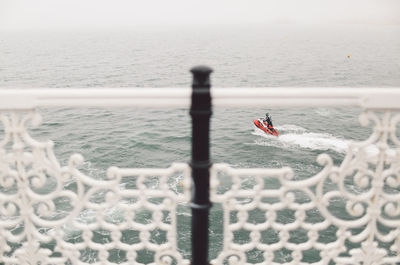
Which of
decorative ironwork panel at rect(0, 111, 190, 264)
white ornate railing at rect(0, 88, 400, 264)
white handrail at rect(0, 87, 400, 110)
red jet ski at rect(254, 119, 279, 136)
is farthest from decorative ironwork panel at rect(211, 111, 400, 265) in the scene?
red jet ski at rect(254, 119, 279, 136)

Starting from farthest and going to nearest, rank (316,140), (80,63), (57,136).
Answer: (80,63) < (57,136) < (316,140)

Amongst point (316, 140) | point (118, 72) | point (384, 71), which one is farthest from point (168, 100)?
point (384, 71)

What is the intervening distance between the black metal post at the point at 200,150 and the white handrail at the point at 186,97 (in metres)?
0.24

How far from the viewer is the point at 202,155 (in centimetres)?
220

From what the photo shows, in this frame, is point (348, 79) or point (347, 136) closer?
point (347, 136)

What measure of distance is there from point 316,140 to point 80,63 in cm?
6651

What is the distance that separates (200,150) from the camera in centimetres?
220

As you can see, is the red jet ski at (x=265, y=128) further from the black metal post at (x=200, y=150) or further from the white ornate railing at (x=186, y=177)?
the black metal post at (x=200, y=150)

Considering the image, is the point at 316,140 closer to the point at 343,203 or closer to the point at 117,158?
the point at 343,203

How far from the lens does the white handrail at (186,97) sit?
2385mm

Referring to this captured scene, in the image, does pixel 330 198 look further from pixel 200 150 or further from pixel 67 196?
pixel 67 196

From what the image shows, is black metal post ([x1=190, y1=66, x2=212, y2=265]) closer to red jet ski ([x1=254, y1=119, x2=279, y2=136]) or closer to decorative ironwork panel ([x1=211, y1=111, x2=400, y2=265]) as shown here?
decorative ironwork panel ([x1=211, y1=111, x2=400, y2=265])

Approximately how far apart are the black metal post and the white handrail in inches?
9.3

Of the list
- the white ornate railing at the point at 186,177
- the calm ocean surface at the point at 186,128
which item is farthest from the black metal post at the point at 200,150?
the calm ocean surface at the point at 186,128
